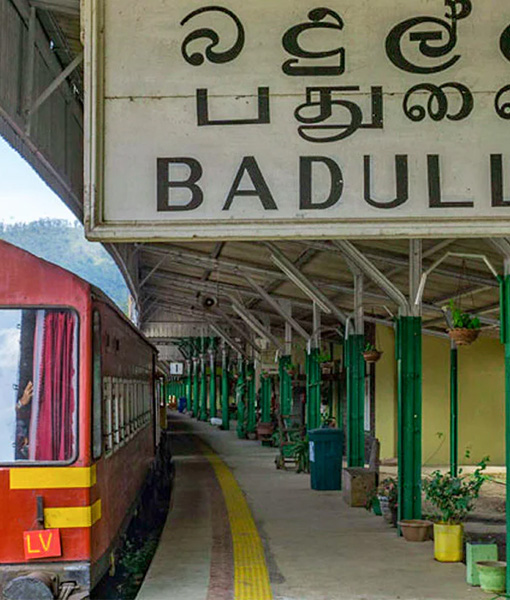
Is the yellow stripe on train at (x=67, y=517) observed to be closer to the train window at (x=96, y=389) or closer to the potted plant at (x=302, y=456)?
the train window at (x=96, y=389)

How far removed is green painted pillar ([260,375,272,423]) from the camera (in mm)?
31742

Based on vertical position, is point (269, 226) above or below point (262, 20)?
below

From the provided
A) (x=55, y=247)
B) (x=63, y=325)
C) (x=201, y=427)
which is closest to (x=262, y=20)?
(x=63, y=325)

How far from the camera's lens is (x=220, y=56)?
4.55 meters

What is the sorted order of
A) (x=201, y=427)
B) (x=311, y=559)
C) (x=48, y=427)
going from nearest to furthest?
1. (x=48, y=427)
2. (x=311, y=559)
3. (x=201, y=427)

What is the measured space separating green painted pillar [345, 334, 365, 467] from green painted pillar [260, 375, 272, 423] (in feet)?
50.5

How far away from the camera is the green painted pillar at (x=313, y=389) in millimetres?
21141

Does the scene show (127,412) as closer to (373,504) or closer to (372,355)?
(373,504)

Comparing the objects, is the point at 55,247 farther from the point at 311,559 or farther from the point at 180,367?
the point at 311,559

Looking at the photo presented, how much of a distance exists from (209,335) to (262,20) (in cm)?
4162

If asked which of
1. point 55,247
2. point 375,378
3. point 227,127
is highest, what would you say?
point 55,247

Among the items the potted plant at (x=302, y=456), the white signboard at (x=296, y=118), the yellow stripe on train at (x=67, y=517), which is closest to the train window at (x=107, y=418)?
the yellow stripe on train at (x=67, y=517)

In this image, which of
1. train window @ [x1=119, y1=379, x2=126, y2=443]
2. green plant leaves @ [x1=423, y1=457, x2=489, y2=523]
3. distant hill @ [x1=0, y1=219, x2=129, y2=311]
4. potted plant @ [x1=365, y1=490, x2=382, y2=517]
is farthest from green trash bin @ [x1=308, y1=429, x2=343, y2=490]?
distant hill @ [x1=0, y1=219, x2=129, y2=311]

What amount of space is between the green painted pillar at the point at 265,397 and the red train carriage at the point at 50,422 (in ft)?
81.2
